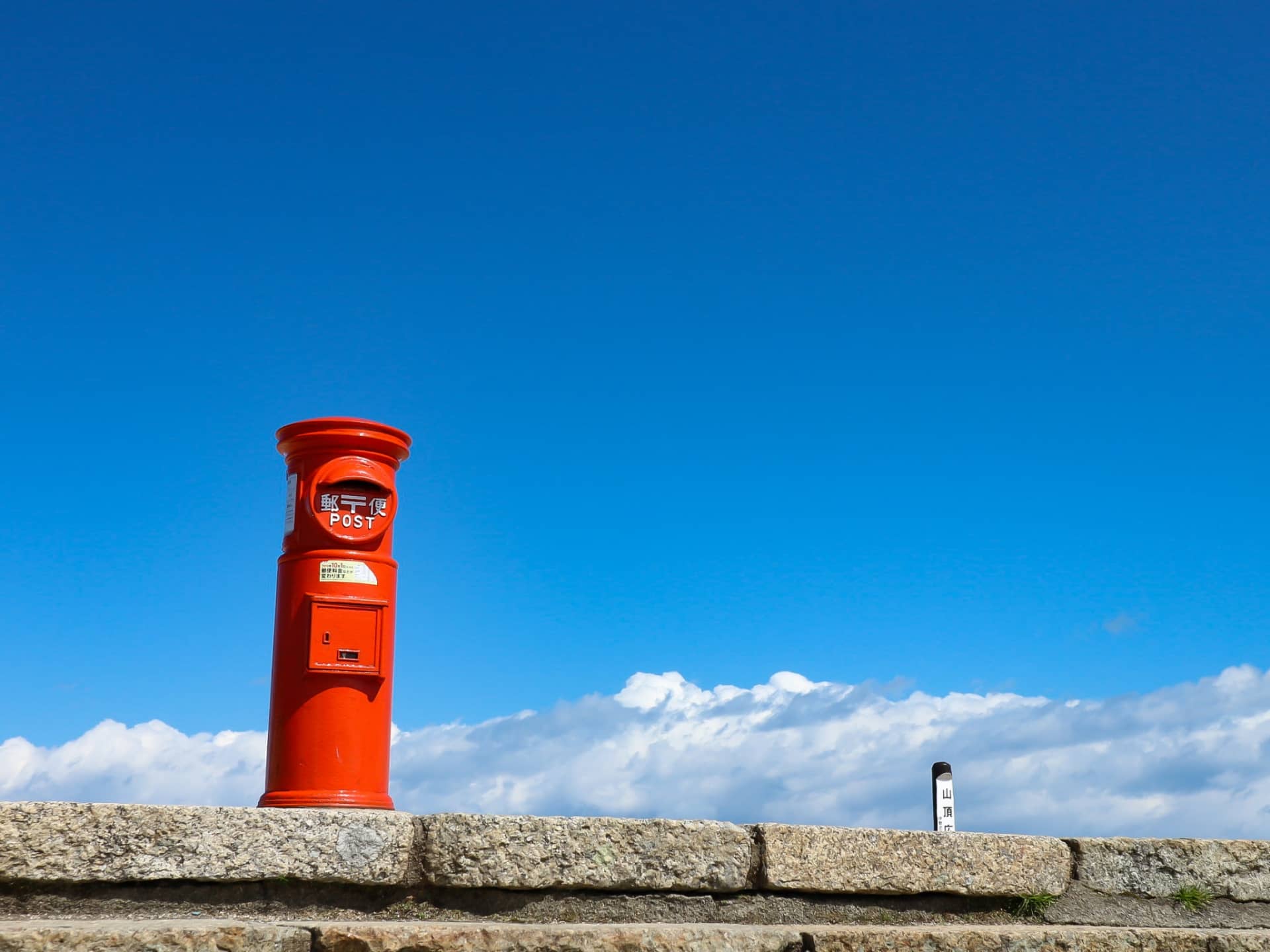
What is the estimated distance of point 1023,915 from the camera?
202 inches

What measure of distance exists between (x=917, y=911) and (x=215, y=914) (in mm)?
2682

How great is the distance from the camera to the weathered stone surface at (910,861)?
4836 millimetres

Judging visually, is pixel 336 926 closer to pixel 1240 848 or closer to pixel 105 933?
pixel 105 933

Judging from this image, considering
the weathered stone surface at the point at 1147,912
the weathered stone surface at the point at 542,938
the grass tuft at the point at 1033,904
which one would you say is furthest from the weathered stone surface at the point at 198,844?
the weathered stone surface at the point at 1147,912

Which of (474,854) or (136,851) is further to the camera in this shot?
(474,854)

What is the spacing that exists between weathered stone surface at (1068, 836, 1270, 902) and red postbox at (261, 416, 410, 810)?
10.3ft

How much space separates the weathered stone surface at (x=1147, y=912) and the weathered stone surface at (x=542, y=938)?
1450 millimetres

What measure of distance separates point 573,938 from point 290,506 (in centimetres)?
262

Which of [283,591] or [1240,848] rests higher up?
[283,591]

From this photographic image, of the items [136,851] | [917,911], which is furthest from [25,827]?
[917,911]

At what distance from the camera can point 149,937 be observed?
12.6 feet

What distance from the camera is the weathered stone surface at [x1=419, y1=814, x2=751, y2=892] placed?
450 cm

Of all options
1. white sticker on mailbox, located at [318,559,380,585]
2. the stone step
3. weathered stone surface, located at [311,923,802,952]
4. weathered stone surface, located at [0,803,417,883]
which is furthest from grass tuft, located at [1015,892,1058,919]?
white sticker on mailbox, located at [318,559,380,585]

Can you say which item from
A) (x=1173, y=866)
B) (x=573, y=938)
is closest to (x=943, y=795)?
(x=1173, y=866)
